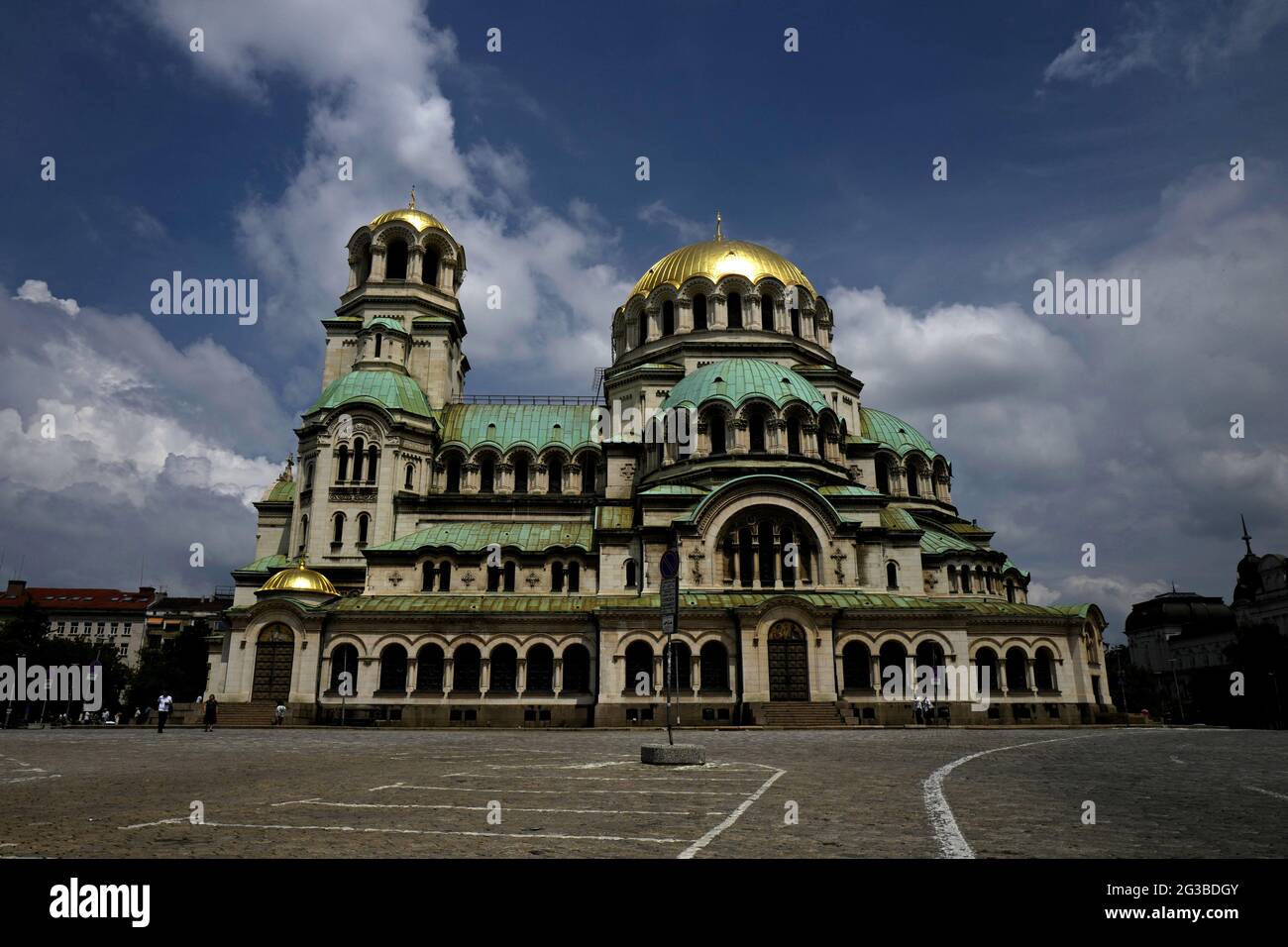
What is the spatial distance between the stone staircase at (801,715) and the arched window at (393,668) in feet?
62.3

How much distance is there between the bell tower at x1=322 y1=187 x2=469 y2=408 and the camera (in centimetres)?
5909

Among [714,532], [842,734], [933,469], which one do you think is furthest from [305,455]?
[933,469]

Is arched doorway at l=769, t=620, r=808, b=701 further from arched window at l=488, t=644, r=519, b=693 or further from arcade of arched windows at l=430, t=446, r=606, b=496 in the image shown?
arcade of arched windows at l=430, t=446, r=606, b=496

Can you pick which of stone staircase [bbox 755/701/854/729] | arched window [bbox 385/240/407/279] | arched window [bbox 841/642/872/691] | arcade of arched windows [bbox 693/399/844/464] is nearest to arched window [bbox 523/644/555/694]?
stone staircase [bbox 755/701/854/729]

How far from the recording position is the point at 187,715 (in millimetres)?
43156

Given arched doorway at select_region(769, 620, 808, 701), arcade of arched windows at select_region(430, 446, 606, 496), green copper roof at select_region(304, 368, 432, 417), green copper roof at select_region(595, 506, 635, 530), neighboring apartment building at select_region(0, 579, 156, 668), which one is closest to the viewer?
arched doorway at select_region(769, 620, 808, 701)

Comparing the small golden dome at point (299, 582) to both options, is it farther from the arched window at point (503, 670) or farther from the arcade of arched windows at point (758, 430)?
the arcade of arched windows at point (758, 430)

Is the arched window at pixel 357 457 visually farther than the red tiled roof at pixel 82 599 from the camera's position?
No

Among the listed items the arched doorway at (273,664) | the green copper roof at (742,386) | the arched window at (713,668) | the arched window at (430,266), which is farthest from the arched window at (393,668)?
the arched window at (430,266)

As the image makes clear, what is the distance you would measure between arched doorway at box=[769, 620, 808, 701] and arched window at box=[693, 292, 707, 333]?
85.0ft

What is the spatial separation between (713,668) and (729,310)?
1104 inches

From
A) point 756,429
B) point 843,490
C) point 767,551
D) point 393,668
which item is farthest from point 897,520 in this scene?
point 393,668

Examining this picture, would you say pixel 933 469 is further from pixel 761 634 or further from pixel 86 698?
pixel 86 698

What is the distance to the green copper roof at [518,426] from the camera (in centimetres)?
5834
